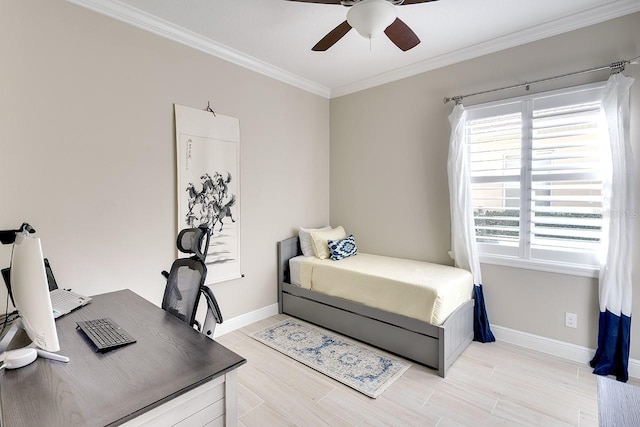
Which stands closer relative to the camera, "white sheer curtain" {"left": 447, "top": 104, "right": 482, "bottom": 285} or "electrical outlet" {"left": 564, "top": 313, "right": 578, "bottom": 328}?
"electrical outlet" {"left": 564, "top": 313, "right": 578, "bottom": 328}

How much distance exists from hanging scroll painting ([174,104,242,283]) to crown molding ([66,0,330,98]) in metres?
0.56

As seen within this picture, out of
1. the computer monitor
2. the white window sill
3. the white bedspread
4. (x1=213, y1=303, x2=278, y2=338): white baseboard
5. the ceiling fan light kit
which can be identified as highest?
the ceiling fan light kit

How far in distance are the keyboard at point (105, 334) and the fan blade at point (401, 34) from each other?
7.37ft

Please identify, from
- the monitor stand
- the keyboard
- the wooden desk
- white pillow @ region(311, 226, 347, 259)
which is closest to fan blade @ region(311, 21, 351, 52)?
white pillow @ region(311, 226, 347, 259)

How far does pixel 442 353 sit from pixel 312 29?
2.74m

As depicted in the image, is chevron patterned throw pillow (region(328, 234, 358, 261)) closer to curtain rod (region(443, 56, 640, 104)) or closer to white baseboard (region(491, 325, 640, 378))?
white baseboard (region(491, 325, 640, 378))

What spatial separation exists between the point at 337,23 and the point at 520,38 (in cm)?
156

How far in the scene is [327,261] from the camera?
3355 millimetres

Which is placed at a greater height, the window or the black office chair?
the window

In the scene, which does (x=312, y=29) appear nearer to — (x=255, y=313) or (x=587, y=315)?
(x=255, y=313)

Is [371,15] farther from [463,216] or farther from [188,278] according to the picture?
[463,216]

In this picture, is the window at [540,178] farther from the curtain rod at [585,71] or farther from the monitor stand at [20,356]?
the monitor stand at [20,356]

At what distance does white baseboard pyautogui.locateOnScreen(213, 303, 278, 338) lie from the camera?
3074 mm

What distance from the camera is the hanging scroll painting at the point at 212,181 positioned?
2.74m
